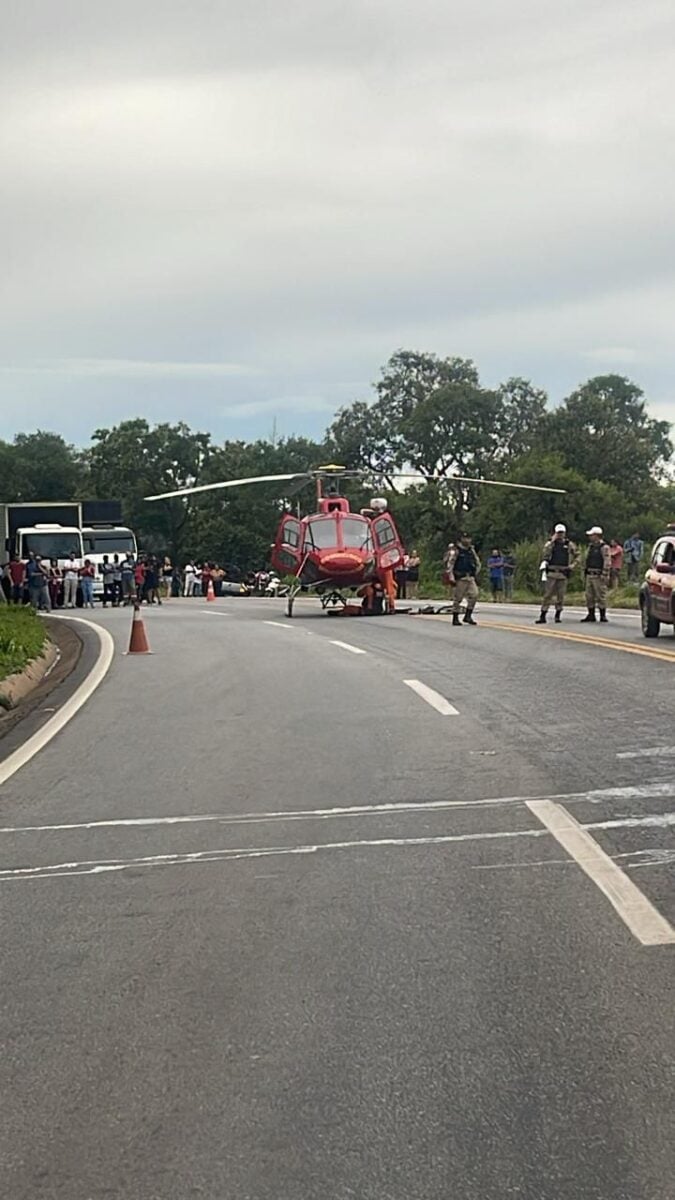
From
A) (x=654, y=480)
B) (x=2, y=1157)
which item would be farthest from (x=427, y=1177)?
(x=654, y=480)

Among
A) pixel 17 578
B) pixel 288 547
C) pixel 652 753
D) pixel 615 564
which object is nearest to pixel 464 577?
pixel 288 547

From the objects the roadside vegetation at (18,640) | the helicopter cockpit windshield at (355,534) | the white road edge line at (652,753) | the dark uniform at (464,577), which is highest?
the helicopter cockpit windshield at (355,534)

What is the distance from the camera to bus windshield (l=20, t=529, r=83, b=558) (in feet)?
171

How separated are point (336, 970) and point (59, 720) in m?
8.72

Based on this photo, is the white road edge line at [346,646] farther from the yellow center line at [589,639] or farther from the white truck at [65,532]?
the white truck at [65,532]

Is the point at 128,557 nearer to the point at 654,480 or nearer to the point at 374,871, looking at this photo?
the point at 654,480

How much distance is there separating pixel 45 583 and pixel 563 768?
116 feet

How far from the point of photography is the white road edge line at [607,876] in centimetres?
628

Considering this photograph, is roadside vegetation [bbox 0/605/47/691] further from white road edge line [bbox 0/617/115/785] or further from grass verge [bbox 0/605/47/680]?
white road edge line [bbox 0/617/115/785]

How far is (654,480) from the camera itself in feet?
242

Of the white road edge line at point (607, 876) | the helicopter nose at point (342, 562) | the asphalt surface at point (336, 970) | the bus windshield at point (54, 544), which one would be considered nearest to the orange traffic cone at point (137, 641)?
the asphalt surface at point (336, 970)

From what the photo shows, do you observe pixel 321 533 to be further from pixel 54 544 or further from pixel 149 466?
pixel 149 466

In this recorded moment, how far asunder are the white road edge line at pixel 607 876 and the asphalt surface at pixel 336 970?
0.22ft

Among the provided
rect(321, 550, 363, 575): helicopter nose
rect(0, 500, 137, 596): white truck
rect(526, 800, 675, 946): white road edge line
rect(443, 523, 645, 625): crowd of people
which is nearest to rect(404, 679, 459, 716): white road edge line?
rect(526, 800, 675, 946): white road edge line
